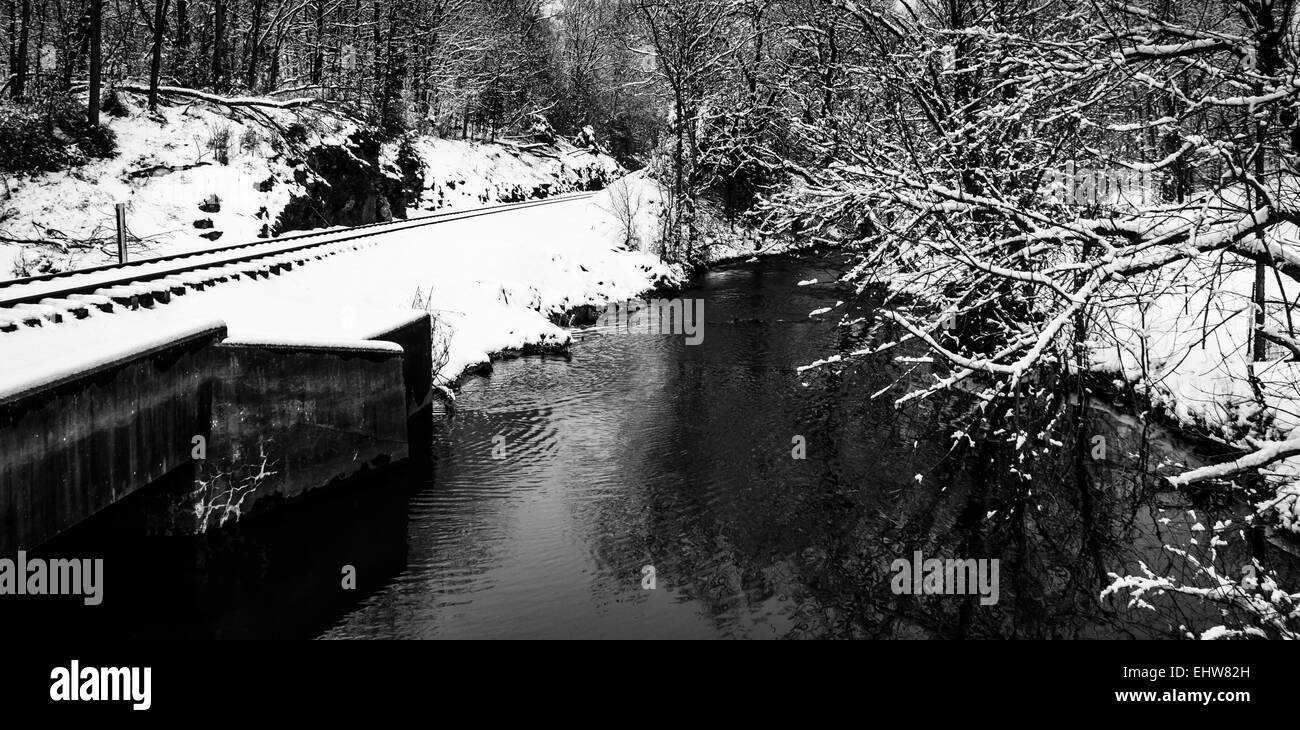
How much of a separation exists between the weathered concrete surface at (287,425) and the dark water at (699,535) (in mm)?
421

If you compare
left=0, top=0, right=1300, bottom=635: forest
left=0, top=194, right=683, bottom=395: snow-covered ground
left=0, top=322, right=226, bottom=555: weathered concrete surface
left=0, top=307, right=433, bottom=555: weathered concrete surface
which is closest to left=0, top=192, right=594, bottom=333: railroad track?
left=0, top=194, right=683, bottom=395: snow-covered ground

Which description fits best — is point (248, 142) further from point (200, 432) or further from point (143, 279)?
point (200, 432)

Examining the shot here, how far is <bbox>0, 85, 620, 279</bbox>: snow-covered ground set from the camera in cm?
1853

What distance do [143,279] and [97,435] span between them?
5.58 metres

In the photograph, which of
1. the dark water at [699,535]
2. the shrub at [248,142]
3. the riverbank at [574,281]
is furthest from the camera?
the shrub at [248,142]

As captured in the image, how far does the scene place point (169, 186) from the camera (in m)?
22.0

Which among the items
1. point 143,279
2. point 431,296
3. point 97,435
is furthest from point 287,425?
point 431,296

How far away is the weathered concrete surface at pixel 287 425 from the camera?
11.0m

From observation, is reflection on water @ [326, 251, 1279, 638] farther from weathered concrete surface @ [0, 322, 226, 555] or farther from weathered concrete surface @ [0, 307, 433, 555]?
weathered concrete surface @ [0, 322, 226, 555]

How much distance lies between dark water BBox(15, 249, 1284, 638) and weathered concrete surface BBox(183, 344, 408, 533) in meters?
0.42

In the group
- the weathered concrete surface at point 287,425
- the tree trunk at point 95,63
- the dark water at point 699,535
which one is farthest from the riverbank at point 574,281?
the tree trunk at point 95,63

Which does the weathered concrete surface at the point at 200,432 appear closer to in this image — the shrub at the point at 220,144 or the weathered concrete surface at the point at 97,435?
the weathered concrete surface at the point at 97,435
